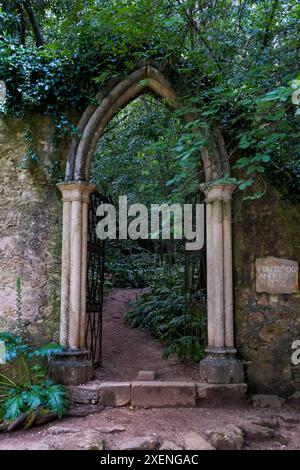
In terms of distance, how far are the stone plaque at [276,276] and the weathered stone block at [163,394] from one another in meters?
1.46

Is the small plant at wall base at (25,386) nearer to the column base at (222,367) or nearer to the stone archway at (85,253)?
the stone archway at (85,253)

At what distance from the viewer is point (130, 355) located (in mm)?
6051

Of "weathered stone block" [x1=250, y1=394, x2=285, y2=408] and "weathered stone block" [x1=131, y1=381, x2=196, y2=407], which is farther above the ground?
"weathered stone block" [x1=131, y1=381, x2=196, y2=407]

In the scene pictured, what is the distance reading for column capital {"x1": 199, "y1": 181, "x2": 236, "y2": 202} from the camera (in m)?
4.84

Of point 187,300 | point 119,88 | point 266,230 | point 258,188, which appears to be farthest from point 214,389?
point 119,88

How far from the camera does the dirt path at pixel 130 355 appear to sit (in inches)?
199

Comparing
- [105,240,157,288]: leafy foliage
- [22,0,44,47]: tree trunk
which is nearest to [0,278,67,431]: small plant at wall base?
[22,0,44,47]: tree trunk

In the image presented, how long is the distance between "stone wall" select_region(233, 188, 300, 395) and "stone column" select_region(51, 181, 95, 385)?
6.02 ft

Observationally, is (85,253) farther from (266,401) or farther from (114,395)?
(266,401)

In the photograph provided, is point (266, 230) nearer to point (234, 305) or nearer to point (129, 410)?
point (234, 305)

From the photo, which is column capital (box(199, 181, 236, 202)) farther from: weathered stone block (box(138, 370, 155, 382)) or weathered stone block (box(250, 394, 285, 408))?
weathered stone block (box(250, 394, 285, 408))

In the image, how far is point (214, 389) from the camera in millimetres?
4445

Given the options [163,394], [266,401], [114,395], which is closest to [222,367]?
[266,401]

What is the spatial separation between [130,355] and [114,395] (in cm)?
169
